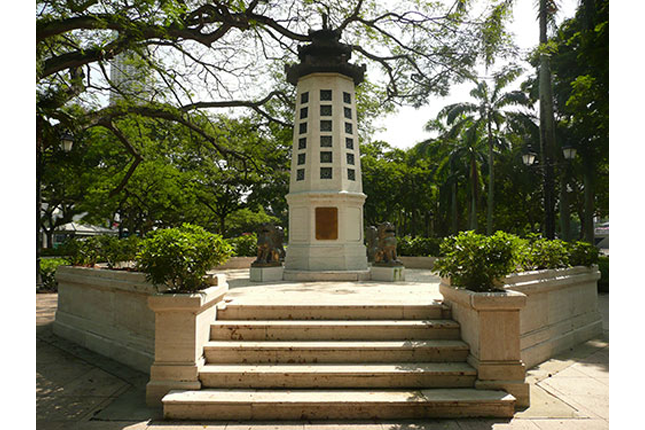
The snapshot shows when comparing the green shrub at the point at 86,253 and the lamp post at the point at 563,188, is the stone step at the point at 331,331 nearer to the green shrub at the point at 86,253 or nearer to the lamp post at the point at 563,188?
the green shrub at the point at 86,253

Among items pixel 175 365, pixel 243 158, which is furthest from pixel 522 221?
pixel 175 365

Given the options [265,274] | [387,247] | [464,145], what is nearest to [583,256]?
[387,247]

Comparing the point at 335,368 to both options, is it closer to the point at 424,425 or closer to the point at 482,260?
the point at 424,425

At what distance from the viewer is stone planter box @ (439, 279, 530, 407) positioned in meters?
5.21

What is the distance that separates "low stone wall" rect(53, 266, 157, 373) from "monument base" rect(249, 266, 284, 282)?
15.8 feet

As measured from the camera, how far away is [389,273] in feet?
40.1

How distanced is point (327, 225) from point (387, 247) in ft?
6.90

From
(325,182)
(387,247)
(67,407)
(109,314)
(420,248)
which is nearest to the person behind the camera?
(67,407)

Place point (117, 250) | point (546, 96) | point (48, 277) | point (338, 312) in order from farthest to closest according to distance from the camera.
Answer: point (546, 96)
point (48, 277)
point (117, 250)
point (338, 312)

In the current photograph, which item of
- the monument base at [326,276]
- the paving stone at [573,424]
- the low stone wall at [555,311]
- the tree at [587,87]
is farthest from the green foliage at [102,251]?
the tree at [587,87]

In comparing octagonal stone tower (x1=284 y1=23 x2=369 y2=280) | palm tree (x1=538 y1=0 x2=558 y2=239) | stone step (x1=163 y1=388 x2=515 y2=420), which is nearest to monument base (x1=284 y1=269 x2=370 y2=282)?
octagonal stone tower (x1=284 y1=23 x2=369 y2=280)

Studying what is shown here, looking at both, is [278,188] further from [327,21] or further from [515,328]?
[515,328]

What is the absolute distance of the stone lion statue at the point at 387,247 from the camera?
1243 centimetres

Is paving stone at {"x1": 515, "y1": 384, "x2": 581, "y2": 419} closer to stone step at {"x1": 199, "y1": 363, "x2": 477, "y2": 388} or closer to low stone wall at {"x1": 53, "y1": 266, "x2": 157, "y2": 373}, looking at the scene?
stone step at {"x1": 199, "y1": 363, "x2": 477, "y2": 388}
